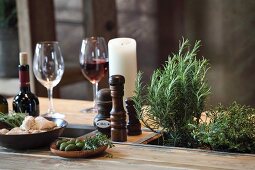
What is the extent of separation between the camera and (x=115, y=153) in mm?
1562

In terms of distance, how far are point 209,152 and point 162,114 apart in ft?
0.55

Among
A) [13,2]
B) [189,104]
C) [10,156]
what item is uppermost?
[13,2]

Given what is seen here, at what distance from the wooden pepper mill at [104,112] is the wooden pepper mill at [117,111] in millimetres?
60

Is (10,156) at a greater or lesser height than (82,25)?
lesser

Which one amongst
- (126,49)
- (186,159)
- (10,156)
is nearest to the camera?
(186,159)

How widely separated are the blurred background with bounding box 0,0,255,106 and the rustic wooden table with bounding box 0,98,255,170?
199 centimetres

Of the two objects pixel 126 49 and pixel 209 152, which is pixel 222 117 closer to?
pixel 209 152

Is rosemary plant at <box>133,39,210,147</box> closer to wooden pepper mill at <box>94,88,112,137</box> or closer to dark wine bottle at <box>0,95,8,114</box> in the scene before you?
wooden pepper mill at <box>94,88,112,137</box>

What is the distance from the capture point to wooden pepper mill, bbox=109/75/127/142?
5.30 feet

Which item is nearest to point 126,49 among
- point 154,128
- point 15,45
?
point 154,128

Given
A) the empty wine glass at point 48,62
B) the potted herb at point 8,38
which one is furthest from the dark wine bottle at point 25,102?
the potted herb at point 8,38

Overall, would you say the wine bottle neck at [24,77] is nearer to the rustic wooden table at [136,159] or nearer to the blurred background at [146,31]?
the rustic wooden table at [136,159]

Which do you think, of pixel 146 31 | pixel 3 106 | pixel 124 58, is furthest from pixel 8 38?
pixel 124 58

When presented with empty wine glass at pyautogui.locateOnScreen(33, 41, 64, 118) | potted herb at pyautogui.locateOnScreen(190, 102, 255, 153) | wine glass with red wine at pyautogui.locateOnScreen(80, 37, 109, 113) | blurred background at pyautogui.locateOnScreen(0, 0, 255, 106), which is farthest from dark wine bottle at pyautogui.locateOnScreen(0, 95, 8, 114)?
blurred background at pyautogui.locateOnScreen(0, 0, 255, 106)
